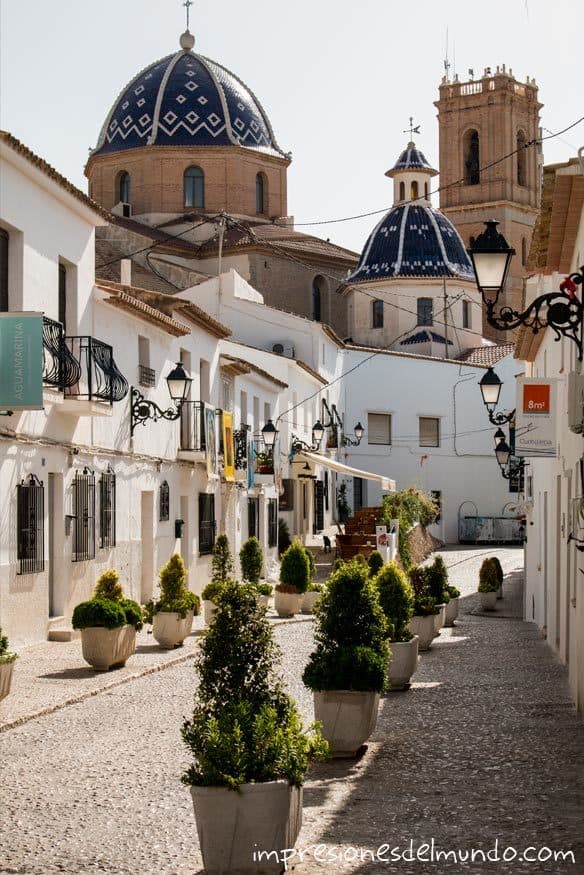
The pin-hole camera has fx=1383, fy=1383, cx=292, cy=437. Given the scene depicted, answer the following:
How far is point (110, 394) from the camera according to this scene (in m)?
19.0

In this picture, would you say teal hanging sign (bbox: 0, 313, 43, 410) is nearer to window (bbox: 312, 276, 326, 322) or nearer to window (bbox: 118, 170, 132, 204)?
window (bbox: 118, 170, 132, 204)

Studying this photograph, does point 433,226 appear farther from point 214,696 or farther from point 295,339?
point 214,696

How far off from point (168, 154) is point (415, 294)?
11936 millimetres

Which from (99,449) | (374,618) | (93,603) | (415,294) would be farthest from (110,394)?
(415,294)

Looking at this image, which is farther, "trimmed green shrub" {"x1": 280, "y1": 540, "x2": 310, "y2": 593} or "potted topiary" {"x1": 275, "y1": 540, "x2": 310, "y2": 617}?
"trimmed green shrub" {"x1": 280, "y1": 540, "x2": 310, "y2": 593}

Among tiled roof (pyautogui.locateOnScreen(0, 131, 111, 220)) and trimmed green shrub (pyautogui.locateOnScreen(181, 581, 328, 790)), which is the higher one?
tiled roof (pyautogui.locateOnScreen(0, 131, 111, 220))

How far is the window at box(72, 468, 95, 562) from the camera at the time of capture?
1925 centimetres

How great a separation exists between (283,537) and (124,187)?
2062 cm

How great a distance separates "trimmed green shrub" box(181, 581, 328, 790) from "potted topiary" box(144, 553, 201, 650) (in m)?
10.4

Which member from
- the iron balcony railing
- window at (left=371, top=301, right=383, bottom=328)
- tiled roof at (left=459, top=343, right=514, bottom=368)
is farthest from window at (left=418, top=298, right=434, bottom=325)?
the iron balcony railing

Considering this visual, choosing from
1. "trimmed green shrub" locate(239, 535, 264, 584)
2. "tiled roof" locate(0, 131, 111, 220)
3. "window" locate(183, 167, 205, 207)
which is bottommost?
"trimmed green shrub" locate(239, 535, 264, 584)

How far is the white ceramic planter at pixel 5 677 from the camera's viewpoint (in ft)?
36.6

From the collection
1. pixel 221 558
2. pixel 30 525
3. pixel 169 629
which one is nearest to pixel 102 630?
pixel 169 629

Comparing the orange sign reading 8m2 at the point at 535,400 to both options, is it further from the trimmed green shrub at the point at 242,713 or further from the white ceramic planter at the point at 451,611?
the white ceramic planter at the point at 451,611
